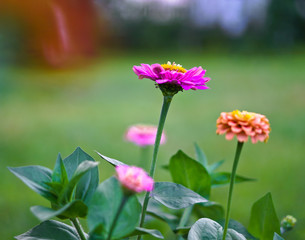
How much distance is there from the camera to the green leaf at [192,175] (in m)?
0.76

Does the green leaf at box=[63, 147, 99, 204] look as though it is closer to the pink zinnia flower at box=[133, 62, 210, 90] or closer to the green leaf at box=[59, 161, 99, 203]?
the green leaf at box=[59, 161, 99, 203]

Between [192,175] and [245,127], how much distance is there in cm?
23

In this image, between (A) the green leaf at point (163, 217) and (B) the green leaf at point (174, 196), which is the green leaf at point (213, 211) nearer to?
(A) the green leaf at point (163, 217)

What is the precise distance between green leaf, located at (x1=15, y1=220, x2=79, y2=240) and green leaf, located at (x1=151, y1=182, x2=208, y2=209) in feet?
0.50

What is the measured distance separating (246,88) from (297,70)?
4.53ft

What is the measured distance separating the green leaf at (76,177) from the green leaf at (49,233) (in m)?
0.06

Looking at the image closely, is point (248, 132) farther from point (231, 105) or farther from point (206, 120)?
point (231, 105)

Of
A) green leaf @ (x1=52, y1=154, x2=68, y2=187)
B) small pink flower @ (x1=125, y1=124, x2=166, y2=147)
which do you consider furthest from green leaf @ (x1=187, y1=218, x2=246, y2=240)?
small pink flower @ (x1=125, y1=124, x2=166, y2=147)

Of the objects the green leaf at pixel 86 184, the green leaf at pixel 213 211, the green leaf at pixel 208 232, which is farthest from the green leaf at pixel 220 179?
the green leaf at pixel 86 184

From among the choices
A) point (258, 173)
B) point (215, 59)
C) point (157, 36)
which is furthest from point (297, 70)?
point (157, 36)

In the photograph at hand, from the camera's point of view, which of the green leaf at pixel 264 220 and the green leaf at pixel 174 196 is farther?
the green leaf at pixel 264 220

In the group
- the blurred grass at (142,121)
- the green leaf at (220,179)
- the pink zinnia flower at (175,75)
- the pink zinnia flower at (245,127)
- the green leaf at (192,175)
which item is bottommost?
the blurred grass at (142,121)

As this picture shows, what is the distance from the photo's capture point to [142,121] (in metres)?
2.81

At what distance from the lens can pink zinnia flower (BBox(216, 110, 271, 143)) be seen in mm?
568
